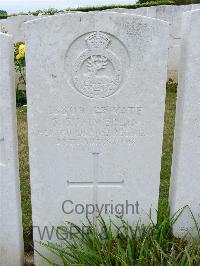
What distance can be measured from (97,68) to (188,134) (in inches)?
29.2

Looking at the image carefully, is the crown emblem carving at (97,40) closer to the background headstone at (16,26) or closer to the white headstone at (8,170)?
the white headstone at (8,170)

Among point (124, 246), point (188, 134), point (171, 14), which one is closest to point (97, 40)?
point (188, 134)

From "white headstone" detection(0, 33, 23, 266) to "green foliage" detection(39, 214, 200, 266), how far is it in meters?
0.27

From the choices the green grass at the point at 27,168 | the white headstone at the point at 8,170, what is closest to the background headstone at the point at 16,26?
the green grass at the point at 27,168

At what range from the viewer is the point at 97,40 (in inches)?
90.4

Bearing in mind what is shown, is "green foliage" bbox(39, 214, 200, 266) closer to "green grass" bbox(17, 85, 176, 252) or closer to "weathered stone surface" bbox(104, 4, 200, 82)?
"green grass" bbox(17, 85, 176, 252)

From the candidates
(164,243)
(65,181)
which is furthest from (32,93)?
(164,243)

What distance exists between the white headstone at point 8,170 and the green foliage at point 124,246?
0.88ft

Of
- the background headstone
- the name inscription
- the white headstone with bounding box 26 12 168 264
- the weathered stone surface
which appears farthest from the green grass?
the background headstone

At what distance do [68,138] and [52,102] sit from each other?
0.85 ft

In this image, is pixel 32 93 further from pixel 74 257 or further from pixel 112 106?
pixel 74 257

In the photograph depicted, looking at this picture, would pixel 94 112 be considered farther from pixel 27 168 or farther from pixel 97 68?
pixel 27 168

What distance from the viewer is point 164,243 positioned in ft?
8.48

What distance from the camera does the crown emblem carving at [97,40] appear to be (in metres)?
2.28
